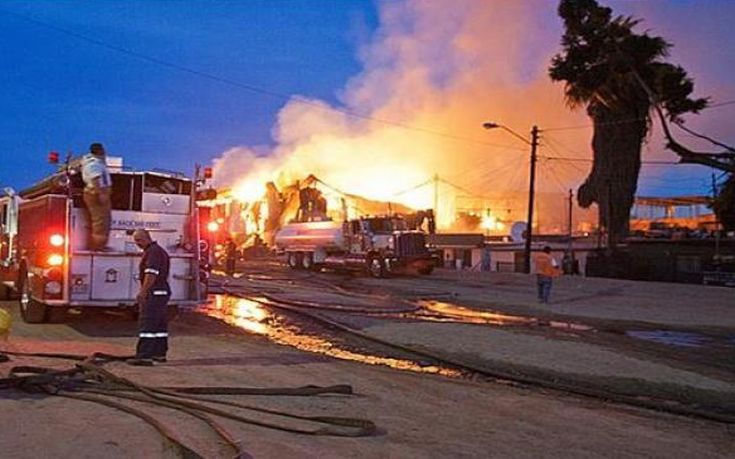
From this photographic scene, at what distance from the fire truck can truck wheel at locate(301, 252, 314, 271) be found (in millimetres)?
23274

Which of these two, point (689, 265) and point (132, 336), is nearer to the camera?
point (132, 336)

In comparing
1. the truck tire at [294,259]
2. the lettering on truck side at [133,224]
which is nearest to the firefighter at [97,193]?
the lettering on truck side at [133,224]

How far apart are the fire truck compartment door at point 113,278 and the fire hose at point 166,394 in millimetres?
4211

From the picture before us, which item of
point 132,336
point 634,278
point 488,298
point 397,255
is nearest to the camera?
point 132,336

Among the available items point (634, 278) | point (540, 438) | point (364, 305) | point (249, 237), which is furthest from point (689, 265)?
point (540, 438)

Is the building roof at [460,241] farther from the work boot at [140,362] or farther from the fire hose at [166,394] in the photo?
the fire hose at [166,394]

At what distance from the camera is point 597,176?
1906 inches

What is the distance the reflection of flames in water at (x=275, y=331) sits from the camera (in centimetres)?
1209

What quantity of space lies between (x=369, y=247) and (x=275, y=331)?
19.7 m

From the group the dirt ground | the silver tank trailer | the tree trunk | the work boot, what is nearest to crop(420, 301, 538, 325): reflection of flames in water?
the dirt ground

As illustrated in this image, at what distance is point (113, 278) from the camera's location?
14.2 metres

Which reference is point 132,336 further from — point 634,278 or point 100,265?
point 634,278

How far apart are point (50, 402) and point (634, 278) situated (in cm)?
3986

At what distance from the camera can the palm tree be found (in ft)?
127
